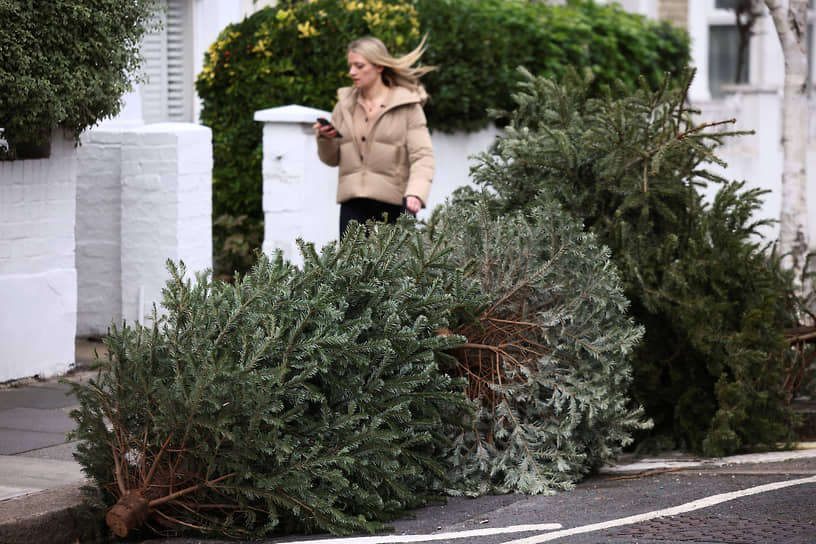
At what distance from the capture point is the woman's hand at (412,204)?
7659 millimetres

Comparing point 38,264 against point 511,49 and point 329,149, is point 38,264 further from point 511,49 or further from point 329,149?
point 511,49

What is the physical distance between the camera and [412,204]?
25.2ft

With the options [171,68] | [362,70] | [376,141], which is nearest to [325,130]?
[376,141]

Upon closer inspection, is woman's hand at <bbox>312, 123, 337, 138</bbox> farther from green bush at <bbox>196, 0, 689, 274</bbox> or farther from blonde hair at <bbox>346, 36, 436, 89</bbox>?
green bush at <bbox>196, 0, 689, 274</bbox>

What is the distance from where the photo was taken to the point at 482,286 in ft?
19.7

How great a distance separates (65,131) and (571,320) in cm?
376

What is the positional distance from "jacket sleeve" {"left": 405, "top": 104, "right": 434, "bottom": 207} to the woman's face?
34cm

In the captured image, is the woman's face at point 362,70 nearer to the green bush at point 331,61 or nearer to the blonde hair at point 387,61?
the blonde hair at point 387,61

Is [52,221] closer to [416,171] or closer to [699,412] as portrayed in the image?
[416,171]

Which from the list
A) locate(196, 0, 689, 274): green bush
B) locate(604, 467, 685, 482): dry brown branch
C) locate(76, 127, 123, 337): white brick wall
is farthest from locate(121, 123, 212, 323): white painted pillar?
locate(604, 467, 685, 482): dry brown branch

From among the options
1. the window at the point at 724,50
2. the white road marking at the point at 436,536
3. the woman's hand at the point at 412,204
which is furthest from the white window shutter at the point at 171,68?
the window at the point at 724,50

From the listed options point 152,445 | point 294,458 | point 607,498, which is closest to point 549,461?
point 607,498

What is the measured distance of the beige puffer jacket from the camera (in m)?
8.12

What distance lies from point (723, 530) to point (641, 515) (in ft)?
1.37
